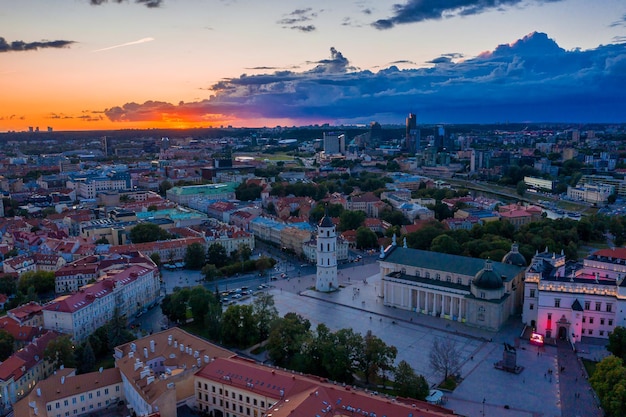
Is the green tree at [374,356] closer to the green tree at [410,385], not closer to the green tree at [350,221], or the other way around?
the green tree at [410,385]

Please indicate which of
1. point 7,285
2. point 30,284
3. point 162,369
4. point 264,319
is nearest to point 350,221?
point 264,319

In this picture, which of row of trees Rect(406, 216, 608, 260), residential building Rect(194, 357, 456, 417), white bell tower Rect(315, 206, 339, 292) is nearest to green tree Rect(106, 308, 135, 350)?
residential building Rect(194, 357, 456, 417)

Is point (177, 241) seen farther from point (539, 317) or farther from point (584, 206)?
point (584, 206)

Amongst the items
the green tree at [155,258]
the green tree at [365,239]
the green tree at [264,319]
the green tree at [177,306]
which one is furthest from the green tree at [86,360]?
the green tree at [365,239]

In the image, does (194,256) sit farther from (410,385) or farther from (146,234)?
(410,385)

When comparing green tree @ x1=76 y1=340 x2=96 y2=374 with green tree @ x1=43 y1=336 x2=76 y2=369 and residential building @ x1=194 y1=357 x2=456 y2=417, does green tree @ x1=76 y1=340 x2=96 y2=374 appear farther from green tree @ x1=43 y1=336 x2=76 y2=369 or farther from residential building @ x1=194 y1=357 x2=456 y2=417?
residential building @ x1=194 y1=357 x2=456 y2=417
